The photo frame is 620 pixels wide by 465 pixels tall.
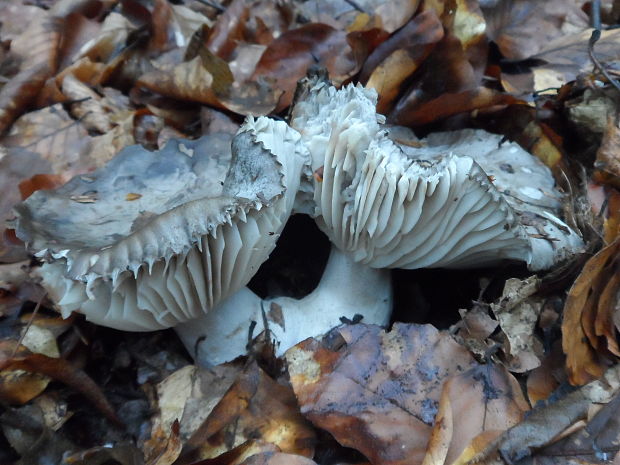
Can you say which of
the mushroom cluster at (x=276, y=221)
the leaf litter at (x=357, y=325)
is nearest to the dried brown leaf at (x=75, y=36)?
the leaf litter at (x=357, y=325)

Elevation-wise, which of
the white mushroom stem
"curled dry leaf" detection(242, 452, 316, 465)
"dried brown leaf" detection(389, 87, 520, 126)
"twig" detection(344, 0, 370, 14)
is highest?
"dried brown leaf" detection(389, 87, 520, 126)

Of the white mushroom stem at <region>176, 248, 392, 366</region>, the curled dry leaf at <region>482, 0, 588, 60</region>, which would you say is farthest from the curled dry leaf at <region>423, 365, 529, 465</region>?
the curled dry leaf at <region>482, 0, 588, 60</region>

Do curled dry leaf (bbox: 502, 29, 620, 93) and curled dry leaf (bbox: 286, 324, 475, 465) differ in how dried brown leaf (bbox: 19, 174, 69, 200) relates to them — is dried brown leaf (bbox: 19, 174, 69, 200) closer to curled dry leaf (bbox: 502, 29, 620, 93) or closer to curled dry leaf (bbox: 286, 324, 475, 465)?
curled dry leaf (bbox: 286, 324, 475, 465)

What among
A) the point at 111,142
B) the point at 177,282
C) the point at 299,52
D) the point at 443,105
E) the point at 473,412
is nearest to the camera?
the point at 473,412

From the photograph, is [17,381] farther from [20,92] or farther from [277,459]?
[20,92]

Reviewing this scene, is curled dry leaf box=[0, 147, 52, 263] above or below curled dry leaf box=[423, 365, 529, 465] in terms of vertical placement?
below

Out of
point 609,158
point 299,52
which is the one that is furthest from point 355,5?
point 609,158
